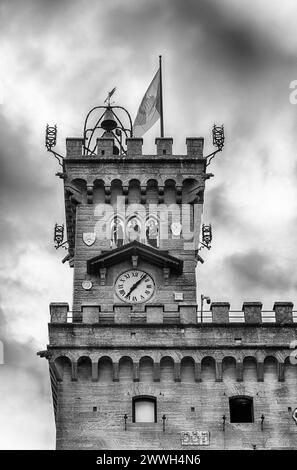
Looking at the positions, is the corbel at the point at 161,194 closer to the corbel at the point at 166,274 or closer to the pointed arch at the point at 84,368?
the corbel at the point at 166,274

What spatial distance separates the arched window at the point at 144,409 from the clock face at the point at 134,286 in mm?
6475

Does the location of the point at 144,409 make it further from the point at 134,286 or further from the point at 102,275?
the point at 102,275

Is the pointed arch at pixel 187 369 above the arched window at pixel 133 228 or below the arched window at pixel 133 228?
below

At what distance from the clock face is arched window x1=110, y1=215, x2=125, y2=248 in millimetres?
2195

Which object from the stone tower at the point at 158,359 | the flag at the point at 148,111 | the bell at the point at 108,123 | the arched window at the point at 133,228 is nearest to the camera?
the stone tower at the point at 158,359

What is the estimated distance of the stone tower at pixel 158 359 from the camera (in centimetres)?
6144

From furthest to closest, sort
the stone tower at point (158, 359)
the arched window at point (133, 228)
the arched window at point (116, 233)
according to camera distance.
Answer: the arched window at point (133, 228)
the arched window at point (116, 233)
the stone tower at point (158, 359)

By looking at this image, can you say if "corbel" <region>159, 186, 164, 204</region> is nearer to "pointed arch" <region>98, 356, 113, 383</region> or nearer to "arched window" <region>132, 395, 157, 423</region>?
"pointed arch" <region>98, 356, 113, 383</region>

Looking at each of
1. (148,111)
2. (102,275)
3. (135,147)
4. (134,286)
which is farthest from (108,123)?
(134,286)

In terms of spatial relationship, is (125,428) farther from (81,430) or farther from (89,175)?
(89,175)

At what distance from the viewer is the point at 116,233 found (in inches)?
2736

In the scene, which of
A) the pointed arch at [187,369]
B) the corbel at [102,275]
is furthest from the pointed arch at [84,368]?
the corbel at [102,275]

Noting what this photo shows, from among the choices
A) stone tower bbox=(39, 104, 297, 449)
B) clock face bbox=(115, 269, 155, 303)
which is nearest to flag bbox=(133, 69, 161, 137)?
stone tower bbox=(39, 104, 297, 449)
